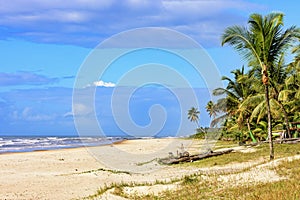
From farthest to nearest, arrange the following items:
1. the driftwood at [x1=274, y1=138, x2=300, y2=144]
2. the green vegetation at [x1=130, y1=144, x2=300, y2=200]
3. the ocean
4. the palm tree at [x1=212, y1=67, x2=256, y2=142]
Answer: the ocean < the palm tree at [x1=212, y1=67, x2=256, y2=142] < the driftwood at [x1=274, y1=138, x2=300, y2=144] < the green vegetation at [x1=130, y1=144, x2=300, y2=200]

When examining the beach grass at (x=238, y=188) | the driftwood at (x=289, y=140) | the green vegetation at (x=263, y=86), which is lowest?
the beach grass at (x=238, y=188)

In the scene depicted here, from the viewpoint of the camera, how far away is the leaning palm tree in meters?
18.8

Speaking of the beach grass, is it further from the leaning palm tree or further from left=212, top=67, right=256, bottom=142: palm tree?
left=212, top=67, right=256, bottom=142: palm tree

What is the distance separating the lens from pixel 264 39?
61.7ft

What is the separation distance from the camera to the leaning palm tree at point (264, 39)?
18781 millimetres

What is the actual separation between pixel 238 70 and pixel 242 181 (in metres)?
28.5

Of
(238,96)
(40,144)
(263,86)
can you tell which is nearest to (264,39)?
(263,86)

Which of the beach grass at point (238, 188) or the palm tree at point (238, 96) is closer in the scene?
the beach grass at point (238, 188)

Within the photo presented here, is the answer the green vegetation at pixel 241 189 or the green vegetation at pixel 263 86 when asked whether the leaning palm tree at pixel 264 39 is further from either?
the green vegetation at pixel 241 189

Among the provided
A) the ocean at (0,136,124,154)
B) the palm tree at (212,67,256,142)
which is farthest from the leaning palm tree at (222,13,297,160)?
the ocean at (0,136,124,154)

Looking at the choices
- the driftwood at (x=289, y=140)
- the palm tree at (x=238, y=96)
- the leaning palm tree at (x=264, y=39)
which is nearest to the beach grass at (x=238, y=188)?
the leaning palm tree at (x=264, y=39)

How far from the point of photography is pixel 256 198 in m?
8.98

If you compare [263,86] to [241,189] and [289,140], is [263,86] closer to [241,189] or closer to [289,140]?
[289,140]

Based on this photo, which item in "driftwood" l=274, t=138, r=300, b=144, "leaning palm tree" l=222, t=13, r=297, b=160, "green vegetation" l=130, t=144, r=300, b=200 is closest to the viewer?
"green vegetation" l=130, t=144, r=300, b=200
